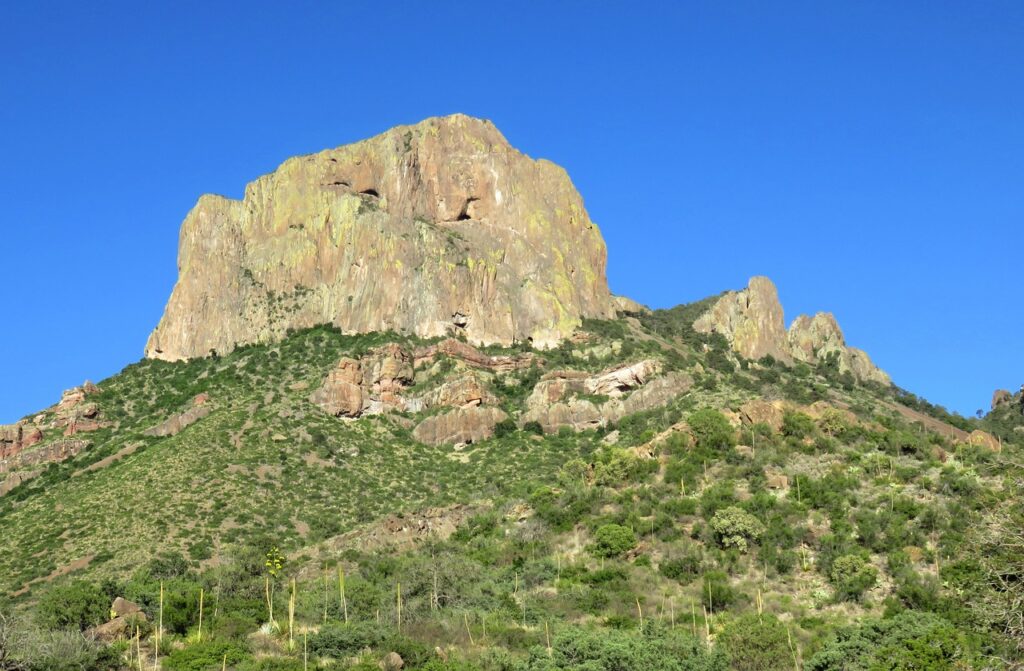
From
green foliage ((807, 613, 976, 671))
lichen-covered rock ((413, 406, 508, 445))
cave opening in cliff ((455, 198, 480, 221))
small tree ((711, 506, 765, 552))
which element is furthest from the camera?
cave opening in cliff ((455, 198, 480, 221))

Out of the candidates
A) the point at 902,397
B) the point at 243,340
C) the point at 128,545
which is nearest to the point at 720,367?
the point at 902,397

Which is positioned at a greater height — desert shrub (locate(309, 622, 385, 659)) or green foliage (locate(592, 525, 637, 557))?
green foliage (locate(592, 525, 637, 557))

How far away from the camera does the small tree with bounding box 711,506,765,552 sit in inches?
2494

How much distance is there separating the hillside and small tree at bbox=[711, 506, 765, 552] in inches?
5.0

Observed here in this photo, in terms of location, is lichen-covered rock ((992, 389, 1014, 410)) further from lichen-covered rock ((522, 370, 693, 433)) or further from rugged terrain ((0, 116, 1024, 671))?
lichen-covered rock ((522, 370, 693, 433))

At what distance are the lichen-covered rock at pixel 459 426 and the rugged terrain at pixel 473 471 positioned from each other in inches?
15.7

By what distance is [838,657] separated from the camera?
4525 cm

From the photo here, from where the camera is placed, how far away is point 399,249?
126375mm

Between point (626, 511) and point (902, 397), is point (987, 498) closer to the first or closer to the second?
point (626, 511)

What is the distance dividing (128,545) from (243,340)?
51.8m

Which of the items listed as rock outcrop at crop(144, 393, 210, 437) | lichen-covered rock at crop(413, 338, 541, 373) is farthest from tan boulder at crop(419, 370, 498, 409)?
rock outcrop at crop(144, 393, 210, 437)

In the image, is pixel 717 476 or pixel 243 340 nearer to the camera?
pixel 717 476

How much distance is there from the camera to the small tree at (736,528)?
63344 mm

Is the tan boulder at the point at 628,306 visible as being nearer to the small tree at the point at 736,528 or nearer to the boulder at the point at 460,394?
the boulder at the point at 460,394
